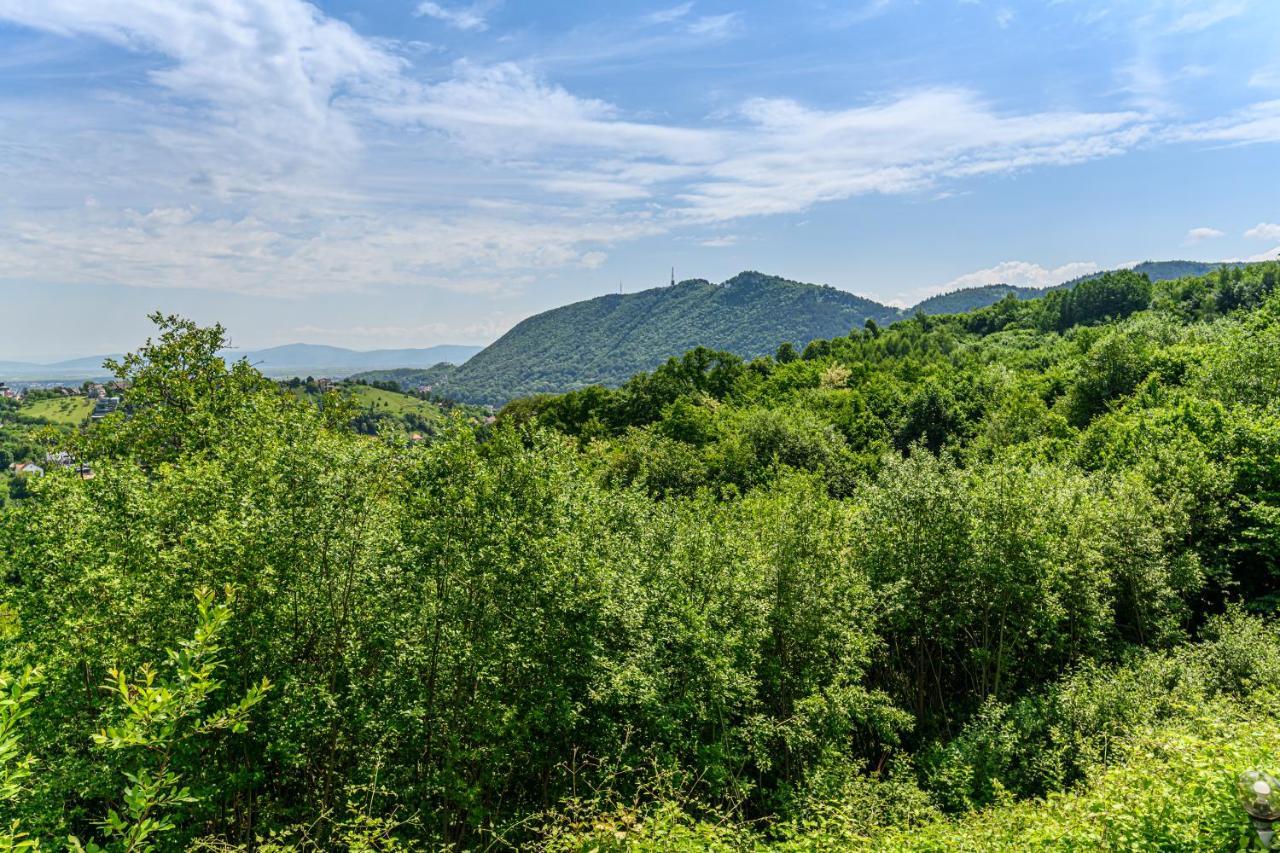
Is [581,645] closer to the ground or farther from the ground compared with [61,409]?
closer to the ground

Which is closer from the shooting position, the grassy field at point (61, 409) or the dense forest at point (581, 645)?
the dense forest at point (581, 645)

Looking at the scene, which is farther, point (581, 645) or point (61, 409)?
point (61, 409)

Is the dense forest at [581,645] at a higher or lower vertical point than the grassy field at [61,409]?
lower

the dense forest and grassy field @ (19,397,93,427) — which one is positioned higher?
grassy field @ (19,397,93,427)

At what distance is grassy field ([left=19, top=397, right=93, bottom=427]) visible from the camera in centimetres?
12188

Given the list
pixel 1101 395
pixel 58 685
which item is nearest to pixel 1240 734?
pixel 58 685

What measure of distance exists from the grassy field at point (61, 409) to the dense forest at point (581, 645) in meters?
132

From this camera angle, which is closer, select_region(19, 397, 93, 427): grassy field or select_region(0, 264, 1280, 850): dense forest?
select_region(0, 264, 1280, 850): dense forest

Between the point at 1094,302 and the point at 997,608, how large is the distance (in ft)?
345

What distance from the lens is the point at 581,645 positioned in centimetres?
1571

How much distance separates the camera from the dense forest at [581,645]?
37.1 feet

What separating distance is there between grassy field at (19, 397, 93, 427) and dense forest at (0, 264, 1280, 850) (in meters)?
132

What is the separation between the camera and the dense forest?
1132 cm

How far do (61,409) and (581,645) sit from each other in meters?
160
